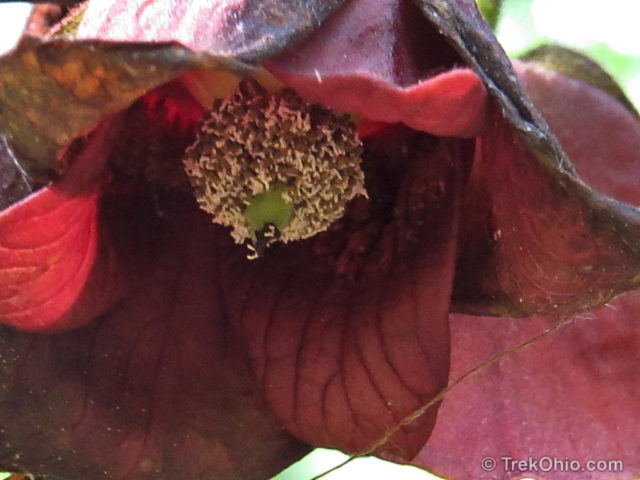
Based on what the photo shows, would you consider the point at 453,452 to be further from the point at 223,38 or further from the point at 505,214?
the point at 223,38

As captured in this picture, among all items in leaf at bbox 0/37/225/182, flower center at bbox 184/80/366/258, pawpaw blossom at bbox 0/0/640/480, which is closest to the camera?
leaf at bbox 0/37/225/182

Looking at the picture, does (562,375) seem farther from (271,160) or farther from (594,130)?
(271,160)

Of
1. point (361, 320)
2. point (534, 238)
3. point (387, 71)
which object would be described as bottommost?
point (361, 320)

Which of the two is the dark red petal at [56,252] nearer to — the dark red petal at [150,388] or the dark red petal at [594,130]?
the dark red petal at [150,388]

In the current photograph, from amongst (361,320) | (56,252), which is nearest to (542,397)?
(361,320)

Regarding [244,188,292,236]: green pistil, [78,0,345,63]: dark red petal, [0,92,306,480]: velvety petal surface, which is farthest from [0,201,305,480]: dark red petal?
[78,0,345,63]: dark red petal

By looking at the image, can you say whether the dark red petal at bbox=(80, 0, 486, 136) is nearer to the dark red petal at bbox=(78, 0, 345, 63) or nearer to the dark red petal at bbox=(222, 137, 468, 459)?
the dark red petal at bbox=(78, 0, 345, 63)

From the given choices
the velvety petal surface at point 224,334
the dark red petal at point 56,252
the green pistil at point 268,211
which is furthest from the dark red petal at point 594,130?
the dark red petal at point 56,252
